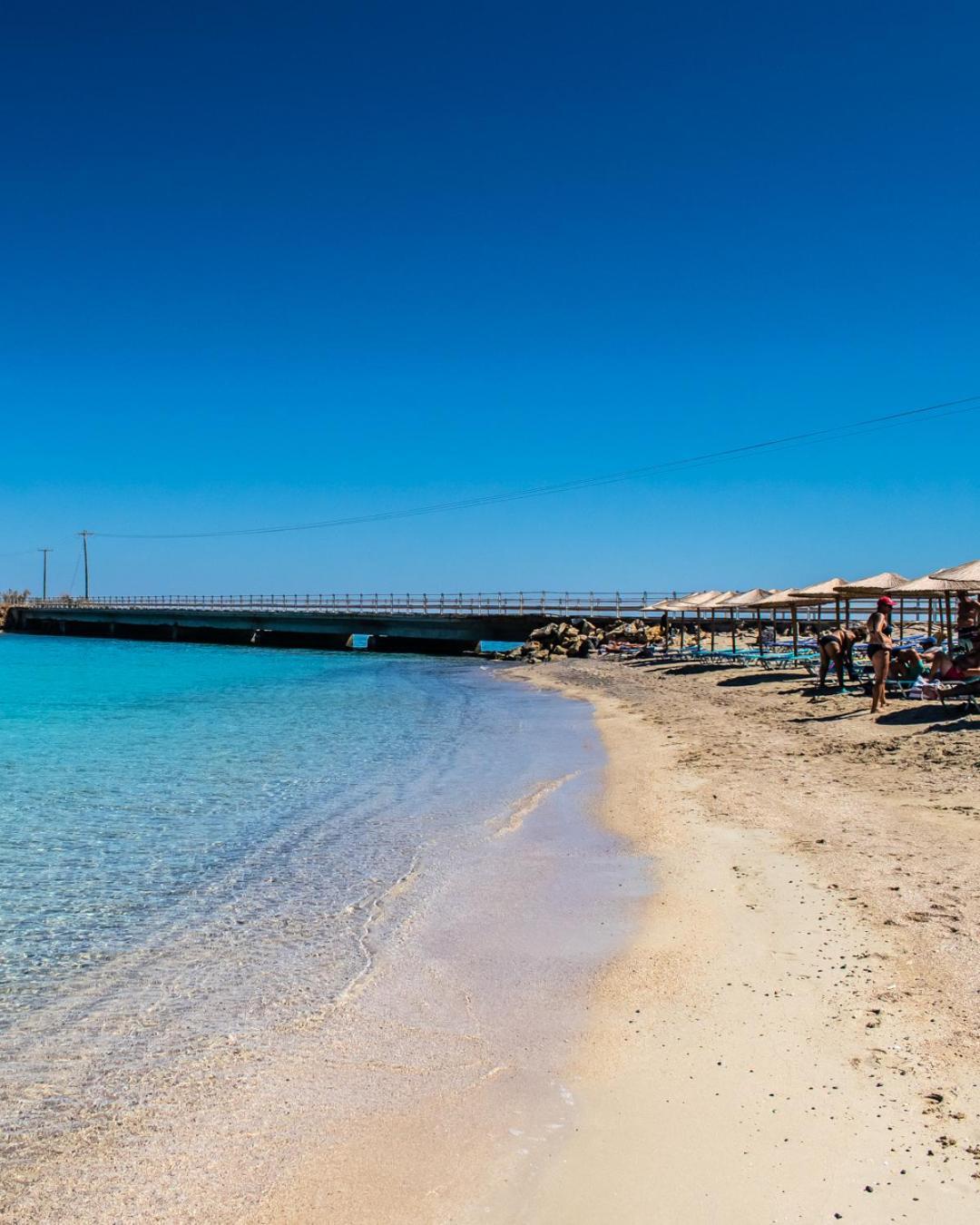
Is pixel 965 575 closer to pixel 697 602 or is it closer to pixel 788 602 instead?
pixel 788 602

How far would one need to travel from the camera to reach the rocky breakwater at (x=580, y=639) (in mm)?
42875

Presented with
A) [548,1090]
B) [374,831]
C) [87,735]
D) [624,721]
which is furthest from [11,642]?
[548,1090]

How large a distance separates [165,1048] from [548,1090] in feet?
6.45


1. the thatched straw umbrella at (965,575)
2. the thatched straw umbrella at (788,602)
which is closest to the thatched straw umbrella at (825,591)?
the thatched straw umbrella at (788,602)

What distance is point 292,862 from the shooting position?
8.46 meters

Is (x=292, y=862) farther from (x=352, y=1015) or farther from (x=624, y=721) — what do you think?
(x=624, y=721)

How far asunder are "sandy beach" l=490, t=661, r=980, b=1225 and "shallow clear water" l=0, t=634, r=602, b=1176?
187cm

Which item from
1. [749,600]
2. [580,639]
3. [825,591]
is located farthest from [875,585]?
[580,639]

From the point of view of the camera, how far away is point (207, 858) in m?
8.62

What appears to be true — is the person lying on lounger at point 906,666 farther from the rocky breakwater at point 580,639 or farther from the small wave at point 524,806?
the rocky breakwater at point 580,639

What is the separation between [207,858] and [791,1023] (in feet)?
18.9

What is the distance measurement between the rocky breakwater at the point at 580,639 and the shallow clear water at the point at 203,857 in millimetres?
20275

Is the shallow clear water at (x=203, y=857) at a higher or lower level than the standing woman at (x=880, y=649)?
lower

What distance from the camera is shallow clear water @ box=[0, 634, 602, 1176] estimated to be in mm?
4918
